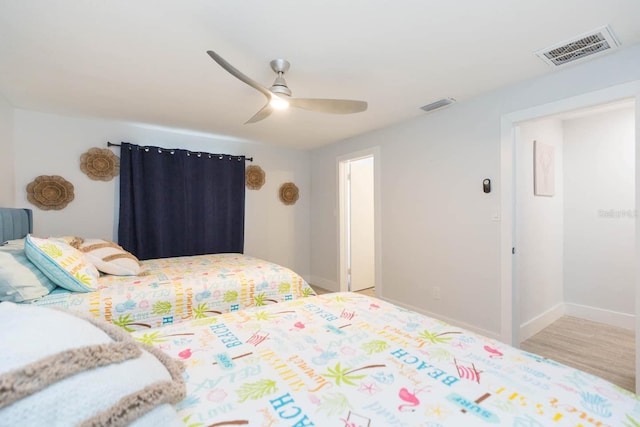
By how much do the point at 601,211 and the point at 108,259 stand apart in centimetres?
485

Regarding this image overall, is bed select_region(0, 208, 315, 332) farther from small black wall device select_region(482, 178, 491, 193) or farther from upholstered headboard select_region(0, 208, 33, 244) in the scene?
small black wall device select_region(482, 178, 491, 193)

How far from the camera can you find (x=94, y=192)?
3.39m

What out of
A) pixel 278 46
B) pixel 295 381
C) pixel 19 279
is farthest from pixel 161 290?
pixel 278 46

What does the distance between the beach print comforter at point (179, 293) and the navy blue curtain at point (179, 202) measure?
3.01 feet

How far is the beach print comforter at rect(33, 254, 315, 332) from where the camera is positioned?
1818 millimetres

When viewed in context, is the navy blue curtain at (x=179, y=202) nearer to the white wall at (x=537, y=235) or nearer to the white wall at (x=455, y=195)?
the white wall at (x=455, y=195)

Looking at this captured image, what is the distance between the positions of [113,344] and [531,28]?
2.44m

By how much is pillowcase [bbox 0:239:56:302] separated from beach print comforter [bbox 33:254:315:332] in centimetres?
Result: 6

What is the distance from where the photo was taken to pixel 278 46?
1.84 meters

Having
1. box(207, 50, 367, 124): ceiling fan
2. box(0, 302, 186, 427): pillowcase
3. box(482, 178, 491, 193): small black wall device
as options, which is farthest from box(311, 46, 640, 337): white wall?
box(0, 302, 186, 427): pillowcase

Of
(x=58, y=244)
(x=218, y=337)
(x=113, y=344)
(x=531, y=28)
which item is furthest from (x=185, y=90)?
(x=531, y=28)

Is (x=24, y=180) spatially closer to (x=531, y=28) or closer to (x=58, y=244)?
(x=58, y=244)

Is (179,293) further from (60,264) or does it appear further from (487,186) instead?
(487,186)

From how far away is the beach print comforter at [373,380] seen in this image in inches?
32.3
